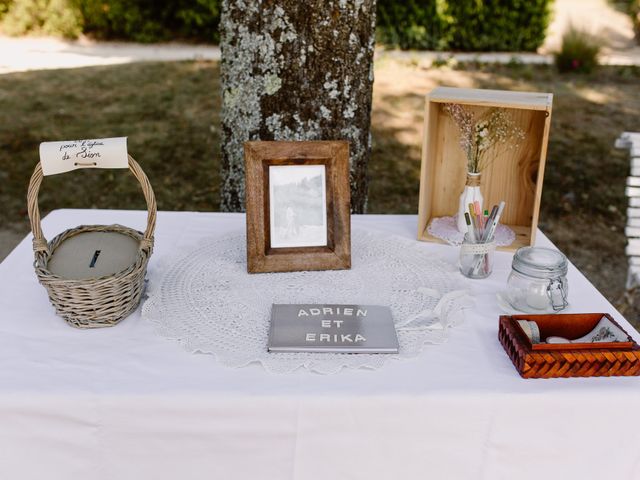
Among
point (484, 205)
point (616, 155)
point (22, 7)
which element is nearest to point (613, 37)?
point (616, 155)

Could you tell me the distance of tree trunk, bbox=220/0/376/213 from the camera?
2082mm

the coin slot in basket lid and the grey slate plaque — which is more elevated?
the coin slot in basket lid

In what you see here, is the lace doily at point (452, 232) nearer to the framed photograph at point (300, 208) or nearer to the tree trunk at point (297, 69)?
the framed photograph at point (300, 208)

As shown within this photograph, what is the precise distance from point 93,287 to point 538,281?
0.91 m

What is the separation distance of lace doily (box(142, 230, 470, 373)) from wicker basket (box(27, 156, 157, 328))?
8 cm

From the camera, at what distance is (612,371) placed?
1213 millimetres

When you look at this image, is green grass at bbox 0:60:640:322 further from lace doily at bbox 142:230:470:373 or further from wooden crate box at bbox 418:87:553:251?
lace doily at bbox 142:230:470:373

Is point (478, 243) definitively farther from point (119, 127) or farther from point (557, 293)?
point (119, 127)

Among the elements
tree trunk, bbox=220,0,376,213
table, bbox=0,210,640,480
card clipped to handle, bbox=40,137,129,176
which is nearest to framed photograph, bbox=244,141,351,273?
card clipped to handle, bbox=40,137,129,176

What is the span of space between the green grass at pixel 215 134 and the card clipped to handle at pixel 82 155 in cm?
273

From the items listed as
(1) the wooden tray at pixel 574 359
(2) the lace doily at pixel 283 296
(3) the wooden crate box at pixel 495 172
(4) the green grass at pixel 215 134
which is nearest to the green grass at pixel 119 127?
(4) the green grass at pixel 215 134

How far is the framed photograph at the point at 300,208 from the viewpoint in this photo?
1607 millimetres

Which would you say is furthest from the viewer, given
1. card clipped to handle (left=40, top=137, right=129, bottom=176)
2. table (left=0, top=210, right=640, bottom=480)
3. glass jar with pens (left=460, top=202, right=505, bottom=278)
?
glass jar with pens (left=460, top=202, right=505, bottom=278)

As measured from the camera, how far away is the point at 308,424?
1.17 metres
